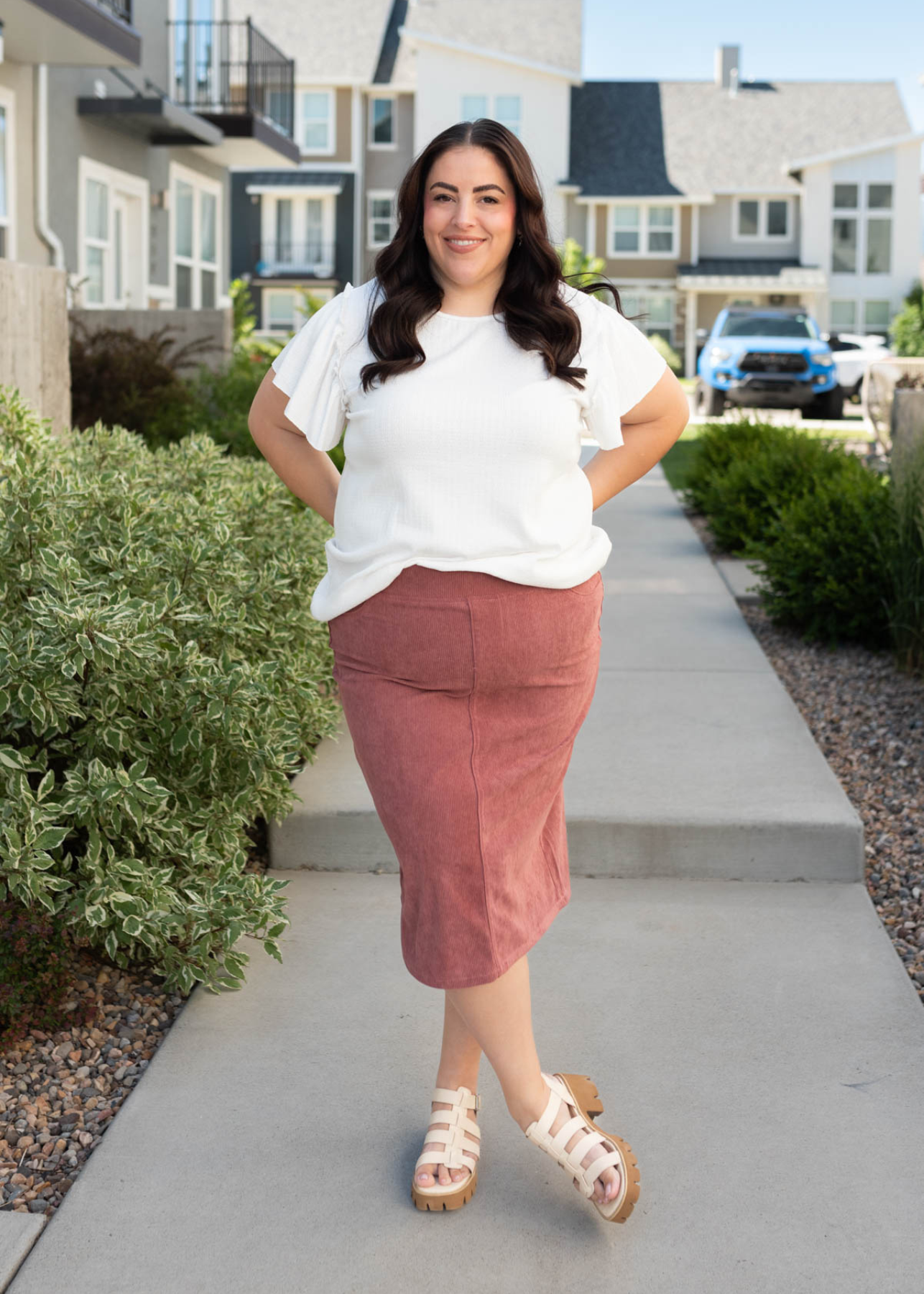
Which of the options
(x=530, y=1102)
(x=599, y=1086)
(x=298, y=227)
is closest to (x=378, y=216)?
(x=298, y=227)

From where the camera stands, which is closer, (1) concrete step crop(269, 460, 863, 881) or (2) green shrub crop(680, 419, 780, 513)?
(1) concrete step crop(269, 460, 863, 881)

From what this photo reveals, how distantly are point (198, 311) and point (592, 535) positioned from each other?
31.9 feet

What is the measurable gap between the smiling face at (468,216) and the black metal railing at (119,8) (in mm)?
11979

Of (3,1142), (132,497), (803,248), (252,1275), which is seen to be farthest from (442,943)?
(803,248)

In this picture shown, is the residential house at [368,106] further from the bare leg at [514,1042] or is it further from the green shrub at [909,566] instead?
the bare leg at [514,1042]

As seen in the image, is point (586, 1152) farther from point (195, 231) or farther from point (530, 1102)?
point (195, 231)

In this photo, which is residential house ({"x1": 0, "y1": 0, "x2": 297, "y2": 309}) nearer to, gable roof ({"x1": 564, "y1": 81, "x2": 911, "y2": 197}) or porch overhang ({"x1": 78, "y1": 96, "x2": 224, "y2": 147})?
porch overhang ({"x1": 78, "y1": 96, "x2": 224, "y2": 147})

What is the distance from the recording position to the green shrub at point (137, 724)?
314 centimetres

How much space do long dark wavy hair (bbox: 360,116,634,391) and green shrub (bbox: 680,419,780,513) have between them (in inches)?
313

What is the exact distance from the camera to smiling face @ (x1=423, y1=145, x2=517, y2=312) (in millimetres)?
2395

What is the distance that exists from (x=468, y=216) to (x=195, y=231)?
56.1 feet

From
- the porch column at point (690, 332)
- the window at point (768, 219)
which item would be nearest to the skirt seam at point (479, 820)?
the porch column at point (690, 332)

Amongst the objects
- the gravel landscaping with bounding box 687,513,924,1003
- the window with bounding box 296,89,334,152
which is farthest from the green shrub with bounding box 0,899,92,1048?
the window with bounding box 296,89,334,152

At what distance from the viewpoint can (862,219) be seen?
41.6 metres
